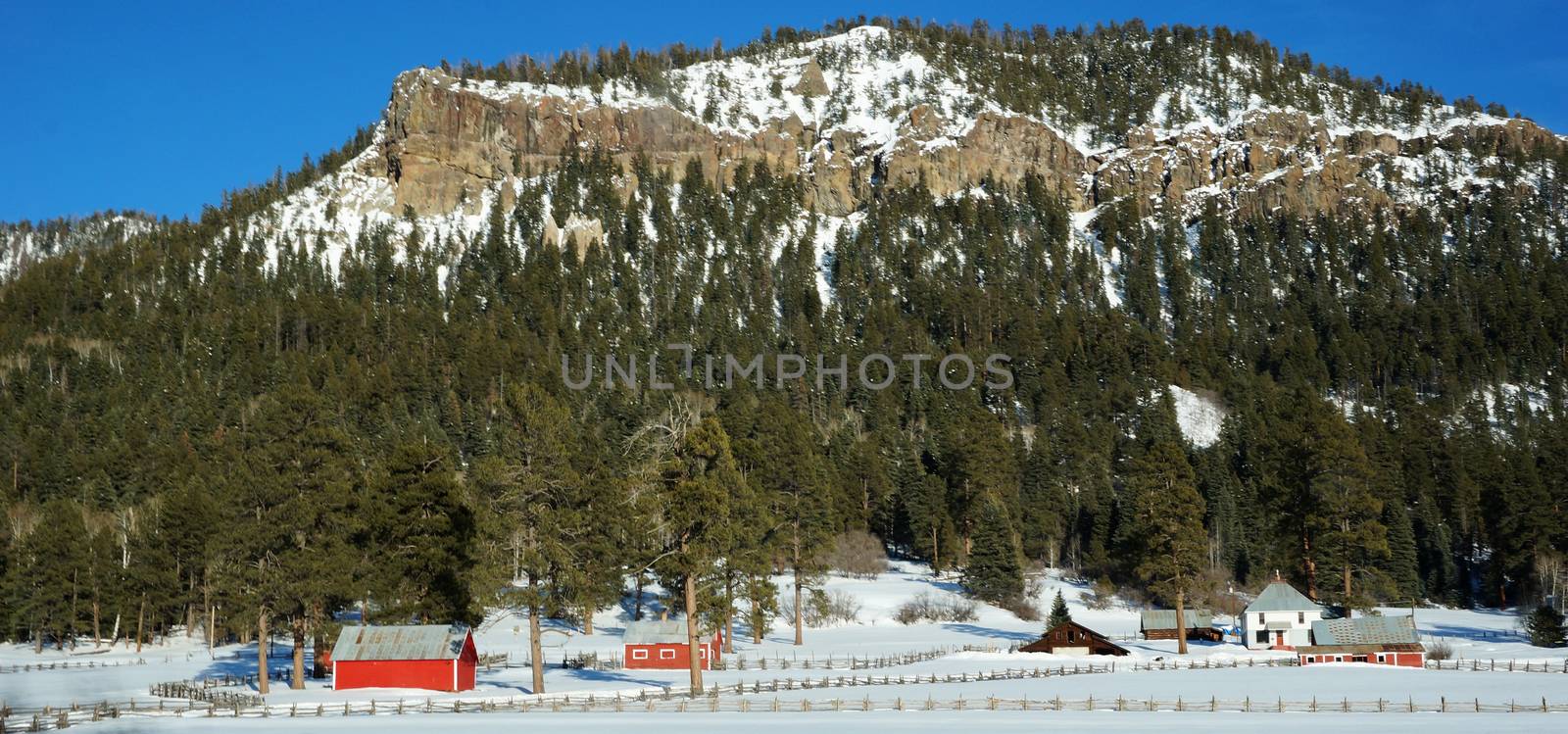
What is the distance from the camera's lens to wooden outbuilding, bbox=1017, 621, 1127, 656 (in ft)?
212

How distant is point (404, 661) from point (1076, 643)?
33587 millimetres

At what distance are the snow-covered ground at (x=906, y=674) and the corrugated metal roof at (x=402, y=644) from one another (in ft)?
5.04

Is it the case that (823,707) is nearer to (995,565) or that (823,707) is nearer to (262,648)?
(262,648)

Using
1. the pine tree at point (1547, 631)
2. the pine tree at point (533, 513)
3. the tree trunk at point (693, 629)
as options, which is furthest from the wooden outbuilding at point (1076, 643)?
the pine tree at point (533, 513)

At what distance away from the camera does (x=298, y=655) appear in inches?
1960

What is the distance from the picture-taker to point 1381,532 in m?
62.9

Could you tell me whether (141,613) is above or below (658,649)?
above

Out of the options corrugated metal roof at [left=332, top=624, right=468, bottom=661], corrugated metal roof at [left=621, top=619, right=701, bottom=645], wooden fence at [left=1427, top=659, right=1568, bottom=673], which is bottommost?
wooden fence at [left=1427, top=659, right=1568, bottom=673]

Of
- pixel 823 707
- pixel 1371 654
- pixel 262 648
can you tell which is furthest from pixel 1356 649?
pixel 262 648

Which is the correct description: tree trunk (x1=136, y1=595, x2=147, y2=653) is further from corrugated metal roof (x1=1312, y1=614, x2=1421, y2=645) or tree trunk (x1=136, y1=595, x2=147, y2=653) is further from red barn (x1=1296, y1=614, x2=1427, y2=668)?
corrugated metal roof (x1=1312, y1=614, x2=1421, y2=645)

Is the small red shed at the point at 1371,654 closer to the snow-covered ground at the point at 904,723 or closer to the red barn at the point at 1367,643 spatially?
the red barn at the point at 1367,643

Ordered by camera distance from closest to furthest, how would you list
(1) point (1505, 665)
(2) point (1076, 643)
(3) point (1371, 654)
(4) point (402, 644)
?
1. (4) point (402, 644)
2. (1) point (1505, 665)
3. (3) point (1371, 654)
4. (2) point (1076, 643)

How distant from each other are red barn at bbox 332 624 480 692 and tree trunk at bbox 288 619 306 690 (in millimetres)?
1413

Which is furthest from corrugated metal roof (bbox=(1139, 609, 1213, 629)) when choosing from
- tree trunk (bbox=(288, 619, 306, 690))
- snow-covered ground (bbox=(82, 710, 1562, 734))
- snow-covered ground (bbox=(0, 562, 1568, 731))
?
tree trunk (bbox=(288, 619, 306, 690))
